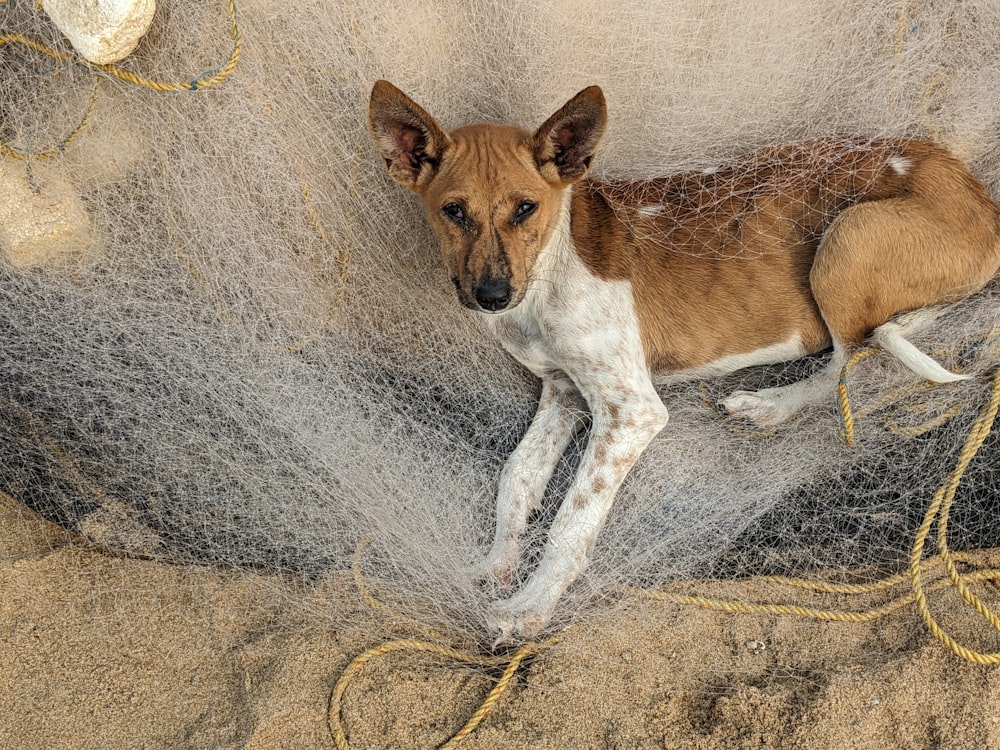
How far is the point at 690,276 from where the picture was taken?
12.8 ft

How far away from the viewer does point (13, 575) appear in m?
3.81

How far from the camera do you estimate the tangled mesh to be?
3.69 m

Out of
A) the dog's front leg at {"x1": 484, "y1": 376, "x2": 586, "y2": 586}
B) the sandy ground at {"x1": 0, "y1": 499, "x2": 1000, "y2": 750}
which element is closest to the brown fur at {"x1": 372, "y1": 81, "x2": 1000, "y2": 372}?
the dog's front leg at {"x1": 484, "y1": 376, "x2": 586, "y2": 586}

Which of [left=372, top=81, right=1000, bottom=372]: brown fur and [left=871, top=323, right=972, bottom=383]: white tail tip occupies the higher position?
[left=372, top=81, right=1000, bottom=372]: brown fur

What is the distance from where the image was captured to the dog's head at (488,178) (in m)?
3.31

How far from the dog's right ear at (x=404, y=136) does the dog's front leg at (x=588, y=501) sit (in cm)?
120

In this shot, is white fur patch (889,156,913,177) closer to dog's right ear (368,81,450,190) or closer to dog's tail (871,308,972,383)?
dog's tail (871,308,972,383)

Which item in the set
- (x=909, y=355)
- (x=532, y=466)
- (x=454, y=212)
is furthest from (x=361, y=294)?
(x=909, y=355)

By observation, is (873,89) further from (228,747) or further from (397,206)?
(228,747)

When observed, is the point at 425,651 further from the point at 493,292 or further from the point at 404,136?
the point at 404,136

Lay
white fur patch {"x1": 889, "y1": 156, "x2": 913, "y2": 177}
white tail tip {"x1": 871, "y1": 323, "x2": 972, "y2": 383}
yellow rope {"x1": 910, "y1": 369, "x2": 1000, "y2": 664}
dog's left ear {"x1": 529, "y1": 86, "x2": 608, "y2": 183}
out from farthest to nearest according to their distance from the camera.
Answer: white fur patch {"x1": 889, "y1": 156, "x2": 913, "y2": 177} < white tail tip {"x1": 871, "y1": 323, "x2": 972, "y2": 383} < yellow rope {"x1": 910, "y1": 369, "x2": 1000, "y2": 664} < dog's left ear {"x1": 529, "y1": 86, "x2": 608, "y2": 183}

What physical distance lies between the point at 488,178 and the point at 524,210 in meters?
0.19

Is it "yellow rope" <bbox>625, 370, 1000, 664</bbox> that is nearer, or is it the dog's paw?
"yellow rope" <bbox>625, 370, 1000, 664</bbox>

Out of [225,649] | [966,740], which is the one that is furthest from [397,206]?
[966,740]
